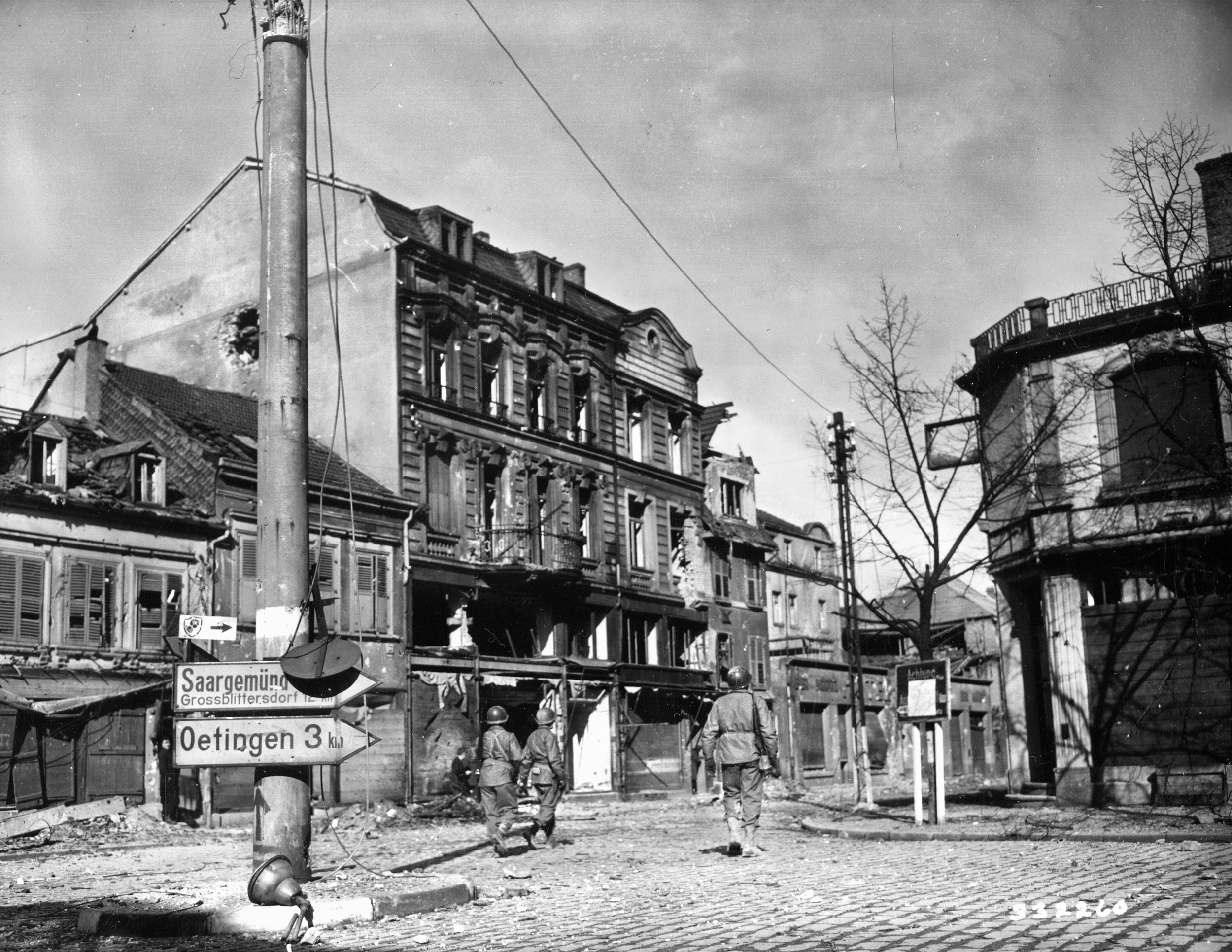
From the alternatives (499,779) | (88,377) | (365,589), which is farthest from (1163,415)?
(88,377)

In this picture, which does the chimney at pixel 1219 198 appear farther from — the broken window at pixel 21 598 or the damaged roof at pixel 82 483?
Answer: the broken window at pixel 21 598

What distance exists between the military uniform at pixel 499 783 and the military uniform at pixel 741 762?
278 centimetres

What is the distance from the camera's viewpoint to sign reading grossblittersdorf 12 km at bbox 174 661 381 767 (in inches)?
363

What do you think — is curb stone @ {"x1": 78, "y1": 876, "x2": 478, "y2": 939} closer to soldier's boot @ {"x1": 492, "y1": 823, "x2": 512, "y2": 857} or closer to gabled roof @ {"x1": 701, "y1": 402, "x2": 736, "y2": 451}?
soldier's boot @ {"x1": 492, "y1": 823, "x2": 512, "y2": 857}

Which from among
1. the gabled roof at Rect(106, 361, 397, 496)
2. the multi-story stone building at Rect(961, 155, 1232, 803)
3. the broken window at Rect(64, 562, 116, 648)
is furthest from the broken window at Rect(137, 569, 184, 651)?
the multi-story stone building at Rect(961, 155, 1232, 803)

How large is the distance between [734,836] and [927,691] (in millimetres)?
5191

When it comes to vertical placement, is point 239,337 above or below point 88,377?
above

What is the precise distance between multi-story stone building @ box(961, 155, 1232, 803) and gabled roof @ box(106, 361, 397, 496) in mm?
15006

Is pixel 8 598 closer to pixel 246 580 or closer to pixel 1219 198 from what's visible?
pixel 246 580

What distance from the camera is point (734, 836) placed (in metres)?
14.1

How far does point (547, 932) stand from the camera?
8.41 metres

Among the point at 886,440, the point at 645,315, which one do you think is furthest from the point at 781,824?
the point at 645,315

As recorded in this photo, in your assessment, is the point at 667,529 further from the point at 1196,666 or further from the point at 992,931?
the point at 992,931

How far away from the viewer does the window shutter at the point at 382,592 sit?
31156mm
